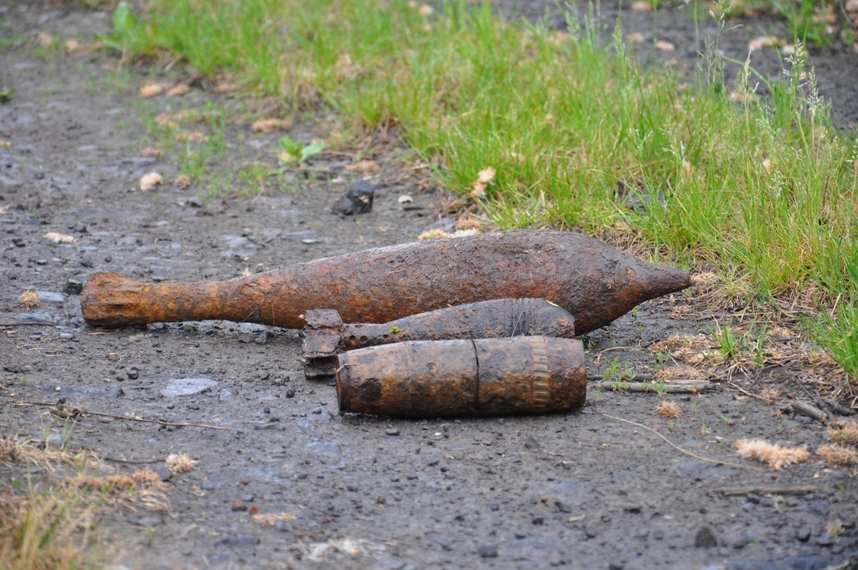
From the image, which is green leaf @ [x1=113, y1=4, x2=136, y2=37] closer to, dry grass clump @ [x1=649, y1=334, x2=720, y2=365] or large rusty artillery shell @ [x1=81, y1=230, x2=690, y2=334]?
large rusty artillery shell @ [x1=81, y1=230, x2=690, y2=334]

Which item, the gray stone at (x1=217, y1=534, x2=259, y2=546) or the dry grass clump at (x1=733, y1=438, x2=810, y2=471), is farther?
the dry grass clump at (x1=733, y1=438, x2=810, y2=471)

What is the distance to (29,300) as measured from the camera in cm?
388

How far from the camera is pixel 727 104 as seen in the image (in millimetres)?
4535

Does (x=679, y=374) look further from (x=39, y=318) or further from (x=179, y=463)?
(x=39, y=318)

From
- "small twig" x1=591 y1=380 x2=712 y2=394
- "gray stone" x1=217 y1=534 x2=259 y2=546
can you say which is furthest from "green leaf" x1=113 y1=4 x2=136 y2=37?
"gray stone" x1=217 y1=534 x2=259 y2=546

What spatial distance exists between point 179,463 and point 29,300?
1.67 m

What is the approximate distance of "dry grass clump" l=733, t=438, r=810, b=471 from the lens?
2629 millimetres

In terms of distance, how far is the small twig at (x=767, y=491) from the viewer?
2488 mm

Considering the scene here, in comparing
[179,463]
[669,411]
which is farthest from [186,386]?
[669,411]

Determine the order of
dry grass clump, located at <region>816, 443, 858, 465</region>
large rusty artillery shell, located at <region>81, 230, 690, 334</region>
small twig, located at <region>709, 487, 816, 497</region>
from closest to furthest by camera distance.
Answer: small twig, located at <region>709, 487, 816, 497</region> → dry grass clump, located at <region>816, 443, 858, 465</region> → large rusty artillery shell, located at <region>81, 230, 690, 334</region>

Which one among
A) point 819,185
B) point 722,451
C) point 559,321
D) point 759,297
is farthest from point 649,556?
point 819,185

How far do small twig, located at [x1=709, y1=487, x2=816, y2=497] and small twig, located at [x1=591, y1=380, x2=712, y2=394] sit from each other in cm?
62

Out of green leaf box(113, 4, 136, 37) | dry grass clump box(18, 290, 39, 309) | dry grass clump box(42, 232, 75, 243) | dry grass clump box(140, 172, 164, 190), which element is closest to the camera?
dry grass clump box(18, 290, 39, 309)

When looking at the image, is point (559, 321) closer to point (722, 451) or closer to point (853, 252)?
point (722, 451)
